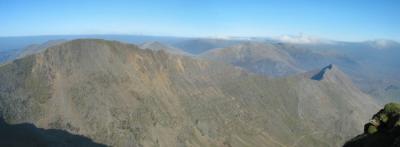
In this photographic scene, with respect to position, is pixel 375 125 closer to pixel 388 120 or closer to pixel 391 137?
pixel 388 120

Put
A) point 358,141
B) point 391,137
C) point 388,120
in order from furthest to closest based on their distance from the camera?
point 388,120 → point 358,141 → point 391,137

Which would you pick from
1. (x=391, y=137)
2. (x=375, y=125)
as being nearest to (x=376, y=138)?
(x=391, y=137)

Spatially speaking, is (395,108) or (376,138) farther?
(395,108)

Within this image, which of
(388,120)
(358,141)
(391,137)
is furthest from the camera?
(388,120)

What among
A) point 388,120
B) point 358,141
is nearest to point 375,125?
point 388,120

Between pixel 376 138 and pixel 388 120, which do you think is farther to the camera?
pixel 388 120

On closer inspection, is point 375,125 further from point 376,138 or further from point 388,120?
point 376,138
